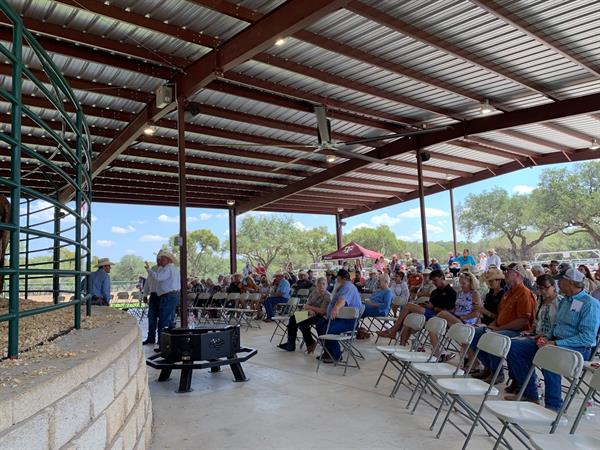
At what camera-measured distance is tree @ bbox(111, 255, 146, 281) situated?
39.9 m

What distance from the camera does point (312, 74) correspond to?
7645 mm

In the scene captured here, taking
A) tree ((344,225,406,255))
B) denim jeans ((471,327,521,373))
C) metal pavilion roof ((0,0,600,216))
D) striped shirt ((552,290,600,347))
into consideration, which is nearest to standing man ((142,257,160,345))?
metal pavilion roof ((0,0,600,216))

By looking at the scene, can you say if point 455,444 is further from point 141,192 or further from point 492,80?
point 141,192

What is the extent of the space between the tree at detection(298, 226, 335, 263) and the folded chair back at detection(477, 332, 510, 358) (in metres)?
35.3

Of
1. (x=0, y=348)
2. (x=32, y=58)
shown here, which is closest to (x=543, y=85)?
(x=32, y=58)

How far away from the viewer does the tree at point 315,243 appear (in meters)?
39.2

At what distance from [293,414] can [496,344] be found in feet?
5.55

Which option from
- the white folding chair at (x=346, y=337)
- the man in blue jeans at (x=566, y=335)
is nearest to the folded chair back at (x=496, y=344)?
the man in blue jeans at (x=566, y=335)

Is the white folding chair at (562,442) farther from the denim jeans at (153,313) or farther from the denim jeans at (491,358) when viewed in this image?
the denim jeans at (153,313)

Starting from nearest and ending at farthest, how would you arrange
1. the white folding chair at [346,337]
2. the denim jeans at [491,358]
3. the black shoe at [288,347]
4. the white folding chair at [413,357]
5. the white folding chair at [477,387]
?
the white folding chair at [477,387], the white folding chair at [413,357], the denim jeans at [491,358], the white folding chair at [346,337], the black shoe at [288,347]

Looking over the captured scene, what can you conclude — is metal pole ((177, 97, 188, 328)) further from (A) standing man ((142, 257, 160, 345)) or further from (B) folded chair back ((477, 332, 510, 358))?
(B) folded chair back ((477, 332, 510, 358))

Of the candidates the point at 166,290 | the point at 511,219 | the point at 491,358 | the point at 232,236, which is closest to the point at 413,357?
the point at 491,358

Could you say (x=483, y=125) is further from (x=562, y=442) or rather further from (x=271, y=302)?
(x=562, y=442)

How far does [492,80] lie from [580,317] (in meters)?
6.06
